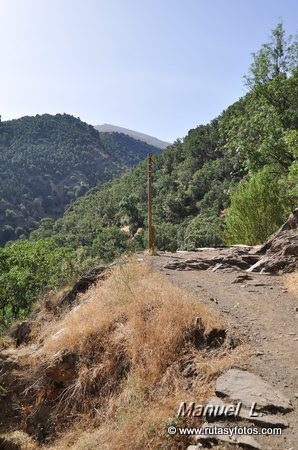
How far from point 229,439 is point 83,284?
22.2 feet

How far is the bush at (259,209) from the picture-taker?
56.4 feet

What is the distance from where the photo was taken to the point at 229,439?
13.0 ft

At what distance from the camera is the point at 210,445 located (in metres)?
4.04

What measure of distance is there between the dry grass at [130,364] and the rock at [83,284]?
1.54m

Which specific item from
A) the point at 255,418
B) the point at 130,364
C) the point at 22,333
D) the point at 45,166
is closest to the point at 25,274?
the point at 22,333

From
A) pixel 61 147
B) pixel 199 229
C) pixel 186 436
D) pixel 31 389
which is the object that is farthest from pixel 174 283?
pixel 61 147

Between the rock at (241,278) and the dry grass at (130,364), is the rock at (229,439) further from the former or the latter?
the rock at (241,278)

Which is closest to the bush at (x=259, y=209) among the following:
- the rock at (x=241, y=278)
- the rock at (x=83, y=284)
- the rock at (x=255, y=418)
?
the rock at (x=241, y=278)

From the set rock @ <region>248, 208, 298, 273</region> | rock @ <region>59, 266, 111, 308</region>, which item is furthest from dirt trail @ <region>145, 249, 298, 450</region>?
rock @ <region>59, 266, 111, 308</region>

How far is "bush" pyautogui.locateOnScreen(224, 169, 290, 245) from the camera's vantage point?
17.2 m

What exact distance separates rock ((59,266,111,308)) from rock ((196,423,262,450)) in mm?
6048

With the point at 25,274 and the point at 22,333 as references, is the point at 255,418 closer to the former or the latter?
the point at 22,333

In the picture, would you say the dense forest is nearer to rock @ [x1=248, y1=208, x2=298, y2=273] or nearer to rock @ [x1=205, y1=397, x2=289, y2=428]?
rock @ [x1=248, y1=208, x2=298, y2=273]

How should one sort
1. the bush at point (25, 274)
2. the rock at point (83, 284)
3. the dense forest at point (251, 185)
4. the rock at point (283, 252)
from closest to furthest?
the rock at point (83, 284)
the rock at point (283, 252)
the dense forest at point (251, 185)
the bush at point (25, 274)
